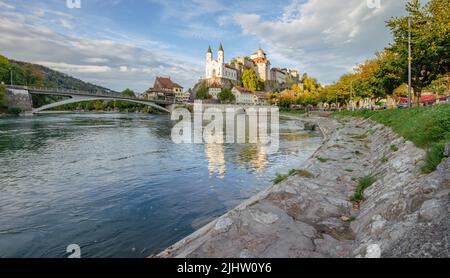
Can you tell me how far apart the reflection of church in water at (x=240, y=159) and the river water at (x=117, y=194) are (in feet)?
0.22

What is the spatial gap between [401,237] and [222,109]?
339 ft

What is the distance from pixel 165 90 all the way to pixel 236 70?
45.7m

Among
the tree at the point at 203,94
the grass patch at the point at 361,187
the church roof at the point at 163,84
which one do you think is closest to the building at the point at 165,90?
the church roof at the point at 163,84

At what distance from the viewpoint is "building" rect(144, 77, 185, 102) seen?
5551 inches

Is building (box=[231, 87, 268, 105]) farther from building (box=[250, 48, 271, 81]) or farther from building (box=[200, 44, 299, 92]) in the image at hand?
building (box=[250, 48, 271, 81])

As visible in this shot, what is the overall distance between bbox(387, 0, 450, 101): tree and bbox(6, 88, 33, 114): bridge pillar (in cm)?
7862

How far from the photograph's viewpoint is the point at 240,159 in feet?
60.5

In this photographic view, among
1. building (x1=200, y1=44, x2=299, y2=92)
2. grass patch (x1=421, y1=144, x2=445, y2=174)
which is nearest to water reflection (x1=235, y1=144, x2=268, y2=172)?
grass patch (x1=421, y1=144, x2=445, y2=174)

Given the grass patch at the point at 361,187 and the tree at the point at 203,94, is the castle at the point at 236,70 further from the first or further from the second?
the grass patch at the point at 361,187

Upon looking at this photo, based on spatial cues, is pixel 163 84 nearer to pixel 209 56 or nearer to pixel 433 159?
pixel 209 56

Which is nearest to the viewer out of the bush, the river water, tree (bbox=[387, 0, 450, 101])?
Result: the river water
